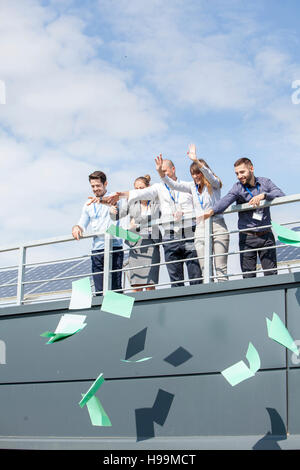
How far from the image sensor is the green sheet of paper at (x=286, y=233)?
214 inches

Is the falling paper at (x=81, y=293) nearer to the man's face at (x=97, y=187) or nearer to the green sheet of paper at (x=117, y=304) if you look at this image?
the green sheet of paper at (x=117, y=304)

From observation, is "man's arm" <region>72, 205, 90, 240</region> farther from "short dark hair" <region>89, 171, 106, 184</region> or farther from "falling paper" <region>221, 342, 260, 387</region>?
"falling paper" <region>221, 342, 260, 387</region>

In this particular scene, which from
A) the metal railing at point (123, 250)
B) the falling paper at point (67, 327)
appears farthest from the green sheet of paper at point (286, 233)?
the falling paper at point (67, 327)

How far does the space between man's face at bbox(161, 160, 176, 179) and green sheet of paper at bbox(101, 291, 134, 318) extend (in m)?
1.30

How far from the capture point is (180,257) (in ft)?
21.7

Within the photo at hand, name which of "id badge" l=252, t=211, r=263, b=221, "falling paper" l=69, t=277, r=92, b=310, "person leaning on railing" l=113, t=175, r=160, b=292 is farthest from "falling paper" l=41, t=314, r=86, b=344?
"id badge" l=252, t=211, r=263, b=221

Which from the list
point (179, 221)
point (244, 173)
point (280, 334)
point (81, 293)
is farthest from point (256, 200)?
point (81, 293)

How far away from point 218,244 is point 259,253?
39 cm

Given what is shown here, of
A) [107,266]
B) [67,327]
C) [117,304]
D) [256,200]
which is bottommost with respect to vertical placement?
[67,327]

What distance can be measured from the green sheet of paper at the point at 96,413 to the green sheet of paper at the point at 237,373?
118cm

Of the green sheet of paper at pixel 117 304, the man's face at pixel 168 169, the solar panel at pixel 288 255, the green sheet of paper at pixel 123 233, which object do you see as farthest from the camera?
the solar panel at pixel 288 255

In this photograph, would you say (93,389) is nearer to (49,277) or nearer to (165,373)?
(165,373)

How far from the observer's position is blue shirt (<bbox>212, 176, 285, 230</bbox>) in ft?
20.0

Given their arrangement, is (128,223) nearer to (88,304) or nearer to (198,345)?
(88,304)
